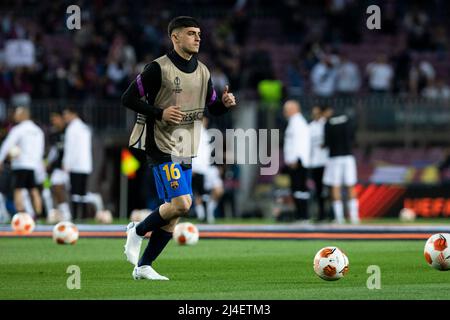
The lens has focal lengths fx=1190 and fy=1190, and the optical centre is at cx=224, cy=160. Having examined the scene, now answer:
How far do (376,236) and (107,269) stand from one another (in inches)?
301

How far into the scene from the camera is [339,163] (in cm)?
2650

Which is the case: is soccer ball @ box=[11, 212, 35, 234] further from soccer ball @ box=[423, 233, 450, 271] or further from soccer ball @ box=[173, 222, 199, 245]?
soccer ball @ box=[423, 233, 450, 271]

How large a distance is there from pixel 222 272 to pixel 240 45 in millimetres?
21939

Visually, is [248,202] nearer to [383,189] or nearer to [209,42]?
[383,189]

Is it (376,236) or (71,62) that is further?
(71,62)

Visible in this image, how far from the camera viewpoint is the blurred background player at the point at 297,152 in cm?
2559

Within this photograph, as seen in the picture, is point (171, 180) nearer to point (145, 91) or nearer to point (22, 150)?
point (145, 91)

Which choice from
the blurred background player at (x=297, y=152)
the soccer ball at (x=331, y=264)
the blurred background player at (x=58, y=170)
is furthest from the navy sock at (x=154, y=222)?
the blurred background player at (x=58, y=170)

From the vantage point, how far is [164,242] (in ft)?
41.8

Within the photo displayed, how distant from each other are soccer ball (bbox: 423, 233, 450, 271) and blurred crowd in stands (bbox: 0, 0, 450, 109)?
58.2 ft

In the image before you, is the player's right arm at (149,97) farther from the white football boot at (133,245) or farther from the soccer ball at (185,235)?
the soccer ball at (185,235)

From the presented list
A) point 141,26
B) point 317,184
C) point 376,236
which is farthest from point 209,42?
point 376,236

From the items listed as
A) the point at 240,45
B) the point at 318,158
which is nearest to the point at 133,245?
the point at 318,158

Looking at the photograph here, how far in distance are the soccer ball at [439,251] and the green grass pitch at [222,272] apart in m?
0.11
